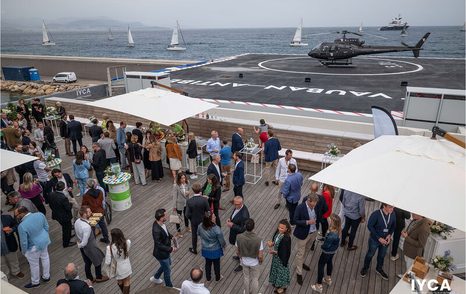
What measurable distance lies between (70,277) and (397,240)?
6.72 meters

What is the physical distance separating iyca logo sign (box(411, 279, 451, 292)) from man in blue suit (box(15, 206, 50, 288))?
6.98m

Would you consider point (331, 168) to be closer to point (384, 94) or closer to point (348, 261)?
point (348, 261)

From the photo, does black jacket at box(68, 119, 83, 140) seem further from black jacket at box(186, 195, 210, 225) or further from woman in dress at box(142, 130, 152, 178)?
black jacket at box(186, 195, 210, 225)

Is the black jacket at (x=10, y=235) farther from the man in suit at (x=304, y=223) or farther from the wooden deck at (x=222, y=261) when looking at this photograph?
the man in suit at (x=304, y=223)

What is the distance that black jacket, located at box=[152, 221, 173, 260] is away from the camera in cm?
596

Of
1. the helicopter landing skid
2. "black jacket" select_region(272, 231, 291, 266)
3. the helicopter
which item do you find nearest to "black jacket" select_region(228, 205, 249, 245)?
"black jacket" select_region(272, 231, 291, 266)

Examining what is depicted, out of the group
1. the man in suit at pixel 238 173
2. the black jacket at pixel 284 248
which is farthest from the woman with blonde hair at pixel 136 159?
the black jacket at pixel 284 248

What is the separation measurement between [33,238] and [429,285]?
287 inches

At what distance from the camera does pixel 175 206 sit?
8125 mm

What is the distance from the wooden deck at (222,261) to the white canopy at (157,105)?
275cm

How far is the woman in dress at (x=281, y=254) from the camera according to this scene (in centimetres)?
568

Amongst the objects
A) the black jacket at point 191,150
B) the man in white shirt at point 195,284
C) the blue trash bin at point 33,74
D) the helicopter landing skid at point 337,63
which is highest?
the helicopter landing skid at point 337,63

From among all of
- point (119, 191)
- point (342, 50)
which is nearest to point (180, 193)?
point (119, 191)

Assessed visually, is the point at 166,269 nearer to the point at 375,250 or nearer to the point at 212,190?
the point at 212,190
